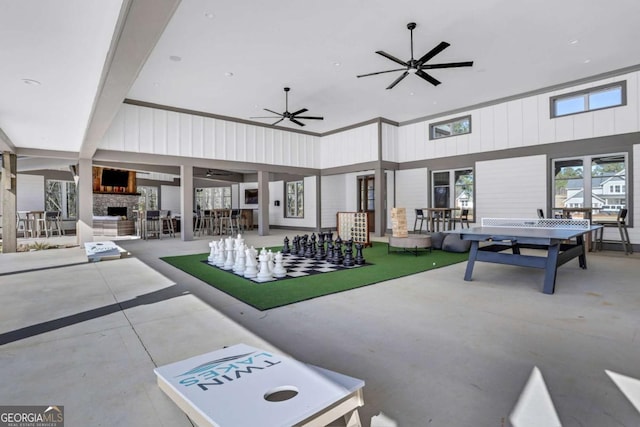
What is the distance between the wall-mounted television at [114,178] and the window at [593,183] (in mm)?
16235

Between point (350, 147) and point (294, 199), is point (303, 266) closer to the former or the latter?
point (350, 147)

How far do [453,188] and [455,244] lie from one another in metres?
3.80

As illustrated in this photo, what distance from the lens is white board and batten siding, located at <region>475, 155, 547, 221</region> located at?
8.07m

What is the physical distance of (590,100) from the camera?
24.1 ft

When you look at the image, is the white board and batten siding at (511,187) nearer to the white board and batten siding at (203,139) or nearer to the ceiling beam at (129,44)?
the white board and batten siding at (203,139)

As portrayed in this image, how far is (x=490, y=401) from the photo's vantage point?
1.56 metres

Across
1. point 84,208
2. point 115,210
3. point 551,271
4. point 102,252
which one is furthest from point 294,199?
point 551,271

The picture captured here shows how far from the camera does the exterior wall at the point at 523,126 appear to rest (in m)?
6.87

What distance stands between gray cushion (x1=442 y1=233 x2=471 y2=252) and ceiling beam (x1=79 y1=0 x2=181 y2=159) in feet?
19.2

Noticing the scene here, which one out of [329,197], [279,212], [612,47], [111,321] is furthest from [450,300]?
[279,212]

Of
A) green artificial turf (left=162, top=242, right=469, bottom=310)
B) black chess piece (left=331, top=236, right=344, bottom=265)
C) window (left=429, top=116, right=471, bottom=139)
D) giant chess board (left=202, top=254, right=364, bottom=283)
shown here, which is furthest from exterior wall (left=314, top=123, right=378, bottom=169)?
giant chess board (left=202, top=254, right=364, bottom=283)

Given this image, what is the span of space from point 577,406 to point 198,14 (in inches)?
229

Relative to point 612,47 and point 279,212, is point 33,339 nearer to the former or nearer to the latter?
point 612,47

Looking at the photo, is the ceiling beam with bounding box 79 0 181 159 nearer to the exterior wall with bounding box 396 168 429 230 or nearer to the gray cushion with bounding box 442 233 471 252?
the gray cushion with bounding box 442 233 471 252
